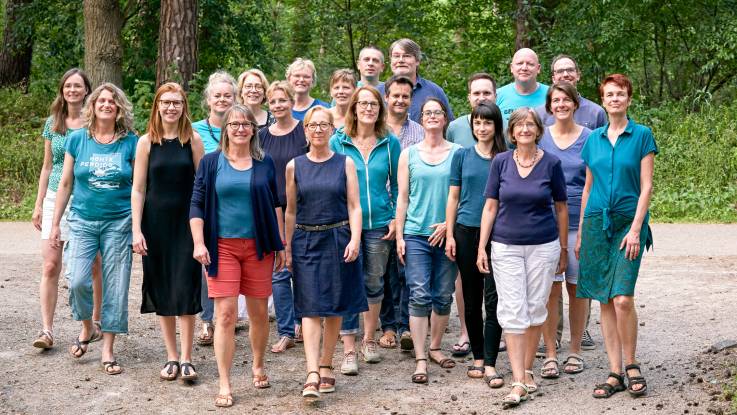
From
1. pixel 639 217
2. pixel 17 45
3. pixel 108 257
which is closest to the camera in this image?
pixel 639 217

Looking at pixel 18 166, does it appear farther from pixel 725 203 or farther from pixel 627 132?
pixel 627 132

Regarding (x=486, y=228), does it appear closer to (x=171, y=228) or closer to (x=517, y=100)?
(x=517, y=100)

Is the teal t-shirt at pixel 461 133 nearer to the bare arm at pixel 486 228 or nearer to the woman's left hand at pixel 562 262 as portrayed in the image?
the bare arm at pixel 486 228

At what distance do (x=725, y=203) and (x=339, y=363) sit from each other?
8.94 m

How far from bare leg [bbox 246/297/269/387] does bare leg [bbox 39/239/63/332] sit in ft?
6.26

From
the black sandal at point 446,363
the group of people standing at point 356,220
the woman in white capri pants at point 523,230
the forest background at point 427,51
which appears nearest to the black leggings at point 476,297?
the group of people standing at point 356,220

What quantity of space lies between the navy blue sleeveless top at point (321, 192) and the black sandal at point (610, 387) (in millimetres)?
2008

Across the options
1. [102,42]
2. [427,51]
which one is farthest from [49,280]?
[427,51]

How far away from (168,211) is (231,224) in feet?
2.25

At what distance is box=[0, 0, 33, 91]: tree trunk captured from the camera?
19688mm

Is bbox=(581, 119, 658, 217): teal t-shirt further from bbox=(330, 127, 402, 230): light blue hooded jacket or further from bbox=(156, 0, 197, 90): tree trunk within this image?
bbox=(156, 0, 197, 90): tree trunk

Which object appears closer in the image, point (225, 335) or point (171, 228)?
point (225, 335)

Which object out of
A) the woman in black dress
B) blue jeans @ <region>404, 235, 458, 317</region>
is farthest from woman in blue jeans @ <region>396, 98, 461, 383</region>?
the woman in black dress

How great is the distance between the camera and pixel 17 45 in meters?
20.2
